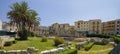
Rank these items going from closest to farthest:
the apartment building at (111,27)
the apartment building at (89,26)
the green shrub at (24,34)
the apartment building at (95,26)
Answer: the green shrub at (24,34) < the apartment building at (111,27) < the apartment building at (95,26) < the apartment building at (89,26)

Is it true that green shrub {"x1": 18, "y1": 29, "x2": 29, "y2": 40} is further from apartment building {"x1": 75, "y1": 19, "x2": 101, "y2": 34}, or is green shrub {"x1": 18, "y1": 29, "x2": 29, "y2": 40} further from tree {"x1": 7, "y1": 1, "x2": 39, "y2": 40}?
apartment building {"x1": 75, "y1": 19, "x2": 101, "y2": 34}

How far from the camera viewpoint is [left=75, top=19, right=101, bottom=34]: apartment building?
144850 mm

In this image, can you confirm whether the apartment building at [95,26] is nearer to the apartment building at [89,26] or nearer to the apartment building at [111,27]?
the apartment building at [89,26]

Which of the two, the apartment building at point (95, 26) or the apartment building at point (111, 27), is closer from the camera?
the apartment building at point (111, 27)

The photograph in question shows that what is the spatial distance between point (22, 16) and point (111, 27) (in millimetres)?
94564

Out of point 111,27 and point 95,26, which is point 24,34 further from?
point 95,26

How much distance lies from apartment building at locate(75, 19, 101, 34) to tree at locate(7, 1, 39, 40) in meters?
93.4

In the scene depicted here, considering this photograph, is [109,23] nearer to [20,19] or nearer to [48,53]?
[20,19]

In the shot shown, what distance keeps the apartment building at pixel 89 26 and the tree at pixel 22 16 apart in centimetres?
9338

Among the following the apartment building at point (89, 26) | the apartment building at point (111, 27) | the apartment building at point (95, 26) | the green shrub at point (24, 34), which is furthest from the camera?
the apartment building at point (89, 26)

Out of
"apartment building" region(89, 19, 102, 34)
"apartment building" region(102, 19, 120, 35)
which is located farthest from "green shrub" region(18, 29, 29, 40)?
"apartment building" region(89, 19, 102, 34)

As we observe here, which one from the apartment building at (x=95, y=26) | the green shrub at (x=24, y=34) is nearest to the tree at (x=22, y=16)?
the green shrub at (x=24, y=34)

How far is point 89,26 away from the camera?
487ft

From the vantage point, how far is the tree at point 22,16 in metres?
53.7
